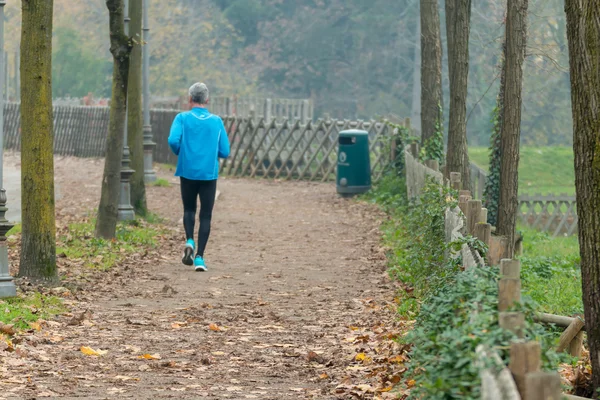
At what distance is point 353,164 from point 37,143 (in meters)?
14.5

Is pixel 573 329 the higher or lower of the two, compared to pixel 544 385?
lower

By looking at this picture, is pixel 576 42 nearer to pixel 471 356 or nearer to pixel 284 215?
pixel 471 356

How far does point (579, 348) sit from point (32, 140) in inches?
212

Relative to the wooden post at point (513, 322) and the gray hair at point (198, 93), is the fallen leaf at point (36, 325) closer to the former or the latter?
the gray hair at point (198, 93)

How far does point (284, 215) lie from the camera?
67.6 feet

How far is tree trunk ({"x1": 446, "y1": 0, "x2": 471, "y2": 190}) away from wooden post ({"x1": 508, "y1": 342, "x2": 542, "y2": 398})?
12707 millimetres

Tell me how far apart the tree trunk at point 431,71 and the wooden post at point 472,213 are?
11782 mm

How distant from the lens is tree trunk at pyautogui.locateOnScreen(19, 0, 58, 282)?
1053 cm

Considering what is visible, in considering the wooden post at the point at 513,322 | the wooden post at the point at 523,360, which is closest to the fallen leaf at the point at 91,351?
the wooden post at the point at 513,322

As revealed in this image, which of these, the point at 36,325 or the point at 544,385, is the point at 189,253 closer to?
the point at 36,325

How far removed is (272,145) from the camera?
29.5 meters

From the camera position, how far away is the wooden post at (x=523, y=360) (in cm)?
421

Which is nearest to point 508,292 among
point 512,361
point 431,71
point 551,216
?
point 512,361

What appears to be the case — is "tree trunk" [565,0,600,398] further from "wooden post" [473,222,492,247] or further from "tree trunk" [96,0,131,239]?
"tree trunk" [96,0,131,239]
